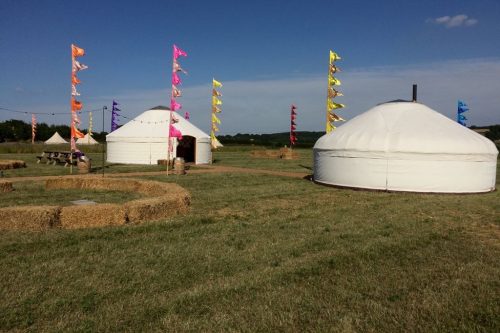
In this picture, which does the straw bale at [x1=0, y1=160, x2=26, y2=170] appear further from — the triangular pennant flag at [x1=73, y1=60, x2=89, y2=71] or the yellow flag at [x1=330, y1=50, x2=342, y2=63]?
the yellow flag at [x1=330, y1=50, x2=342, y2=63]

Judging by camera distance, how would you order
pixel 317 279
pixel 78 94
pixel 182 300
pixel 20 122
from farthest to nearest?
1. pixel 20 122
2. pixel 78 94
3. pixel 317 279
4. pixel 182 300

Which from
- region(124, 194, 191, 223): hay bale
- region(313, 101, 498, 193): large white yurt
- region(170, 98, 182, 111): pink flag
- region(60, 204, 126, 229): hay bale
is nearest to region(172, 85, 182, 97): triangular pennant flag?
region(170, 98, 182, 111): pink flag

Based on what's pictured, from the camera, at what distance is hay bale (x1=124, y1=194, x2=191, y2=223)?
7.87 metres

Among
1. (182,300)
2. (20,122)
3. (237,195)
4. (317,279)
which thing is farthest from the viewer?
(20,122)

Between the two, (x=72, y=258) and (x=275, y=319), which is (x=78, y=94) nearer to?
(x=72, y=258)

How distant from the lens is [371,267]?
17.7ft

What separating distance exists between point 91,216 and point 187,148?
21321 mm

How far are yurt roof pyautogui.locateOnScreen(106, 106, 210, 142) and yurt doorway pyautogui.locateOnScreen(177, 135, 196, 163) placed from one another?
105 cm

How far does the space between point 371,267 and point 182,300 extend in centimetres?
263

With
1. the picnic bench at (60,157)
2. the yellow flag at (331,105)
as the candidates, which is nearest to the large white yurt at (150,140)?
the picnic bench at (60,157)

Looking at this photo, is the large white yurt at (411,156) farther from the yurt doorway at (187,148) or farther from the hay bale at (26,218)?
the yurt doorway at (187,148)

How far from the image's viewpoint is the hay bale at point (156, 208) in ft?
25.8

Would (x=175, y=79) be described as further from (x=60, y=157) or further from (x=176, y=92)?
(x=60, y=157)

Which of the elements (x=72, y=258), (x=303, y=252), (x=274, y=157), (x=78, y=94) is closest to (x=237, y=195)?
(x=303, y=252)
